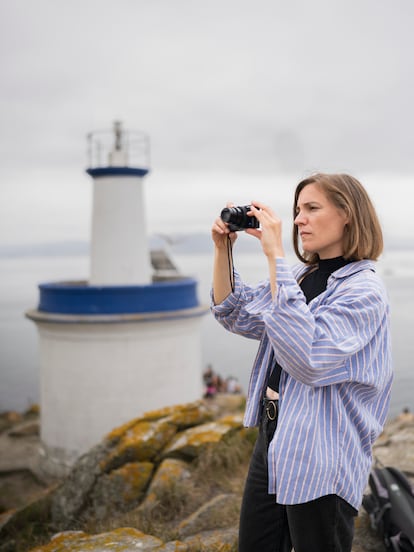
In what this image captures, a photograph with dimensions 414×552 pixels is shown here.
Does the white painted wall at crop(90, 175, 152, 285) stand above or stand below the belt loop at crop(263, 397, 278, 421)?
above

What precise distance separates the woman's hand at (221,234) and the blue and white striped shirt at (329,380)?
0.36 metres

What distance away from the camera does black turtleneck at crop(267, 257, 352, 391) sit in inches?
82.1

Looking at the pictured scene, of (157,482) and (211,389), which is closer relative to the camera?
(157,482)

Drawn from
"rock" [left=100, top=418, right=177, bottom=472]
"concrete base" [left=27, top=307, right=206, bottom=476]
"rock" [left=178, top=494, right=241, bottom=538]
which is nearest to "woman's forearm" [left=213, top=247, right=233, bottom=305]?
"rock" [left=178, top=494, right=241, bottom=538]

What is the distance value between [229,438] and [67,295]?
185 inches

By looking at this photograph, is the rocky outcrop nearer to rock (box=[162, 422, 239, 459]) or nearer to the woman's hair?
rock (box=[162, 422, 239, 459])

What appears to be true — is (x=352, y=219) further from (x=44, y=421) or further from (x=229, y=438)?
(x=44, y=421)

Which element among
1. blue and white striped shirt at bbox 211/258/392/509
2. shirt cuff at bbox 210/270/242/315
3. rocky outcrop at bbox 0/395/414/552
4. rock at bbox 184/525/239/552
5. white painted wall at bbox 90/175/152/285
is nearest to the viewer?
blue and white striped shirt at bbox 211/258/392/509

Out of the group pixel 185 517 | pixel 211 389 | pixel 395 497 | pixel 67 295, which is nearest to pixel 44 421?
pixel 67 295

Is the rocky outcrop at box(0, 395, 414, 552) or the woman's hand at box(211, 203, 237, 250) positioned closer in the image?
the woman's hand at box(211, 203, 237, 250)

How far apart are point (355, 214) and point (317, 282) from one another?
0.95ft

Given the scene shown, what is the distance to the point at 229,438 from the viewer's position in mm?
5227

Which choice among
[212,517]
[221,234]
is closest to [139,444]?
[212,517]

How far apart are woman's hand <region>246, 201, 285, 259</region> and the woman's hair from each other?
0.71 feet
